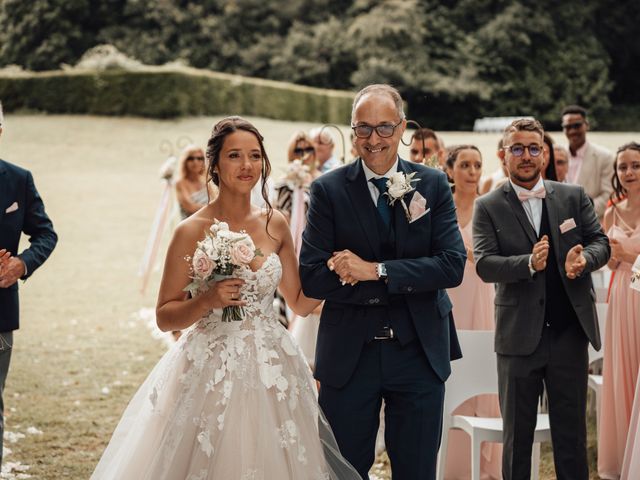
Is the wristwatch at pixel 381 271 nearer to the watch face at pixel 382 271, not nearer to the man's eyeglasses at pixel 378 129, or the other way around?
the watch face at pixel 382 271

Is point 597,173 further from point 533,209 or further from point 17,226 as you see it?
point 17,226

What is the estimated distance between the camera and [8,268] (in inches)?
189

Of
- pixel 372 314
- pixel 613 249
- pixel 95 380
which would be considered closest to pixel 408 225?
pixel 372 314

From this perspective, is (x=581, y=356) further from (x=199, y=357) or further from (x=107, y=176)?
(x=107, y=176)

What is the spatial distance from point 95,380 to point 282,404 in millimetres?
5559

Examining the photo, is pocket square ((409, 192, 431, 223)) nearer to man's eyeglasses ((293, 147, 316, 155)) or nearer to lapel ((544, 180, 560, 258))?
lapel ((544, 180, 560, 258))

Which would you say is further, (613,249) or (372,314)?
(613,249)

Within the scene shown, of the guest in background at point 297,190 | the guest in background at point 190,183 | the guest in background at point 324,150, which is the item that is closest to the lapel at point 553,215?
the guest in background at point 297,190

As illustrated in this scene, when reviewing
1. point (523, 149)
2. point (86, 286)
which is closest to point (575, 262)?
point (523, 149)

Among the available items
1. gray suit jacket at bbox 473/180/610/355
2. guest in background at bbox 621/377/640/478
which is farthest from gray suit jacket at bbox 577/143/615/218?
gray suit jacket at bbox 473/180/610/355

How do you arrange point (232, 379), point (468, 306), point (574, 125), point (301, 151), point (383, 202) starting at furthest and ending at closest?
point (574, 125) → point (301, 151) → point (468, 306) → point (232, 379) → point (383, 202)

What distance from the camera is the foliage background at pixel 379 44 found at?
3812cm

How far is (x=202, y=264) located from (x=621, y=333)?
10.1ft

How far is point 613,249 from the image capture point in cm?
556
